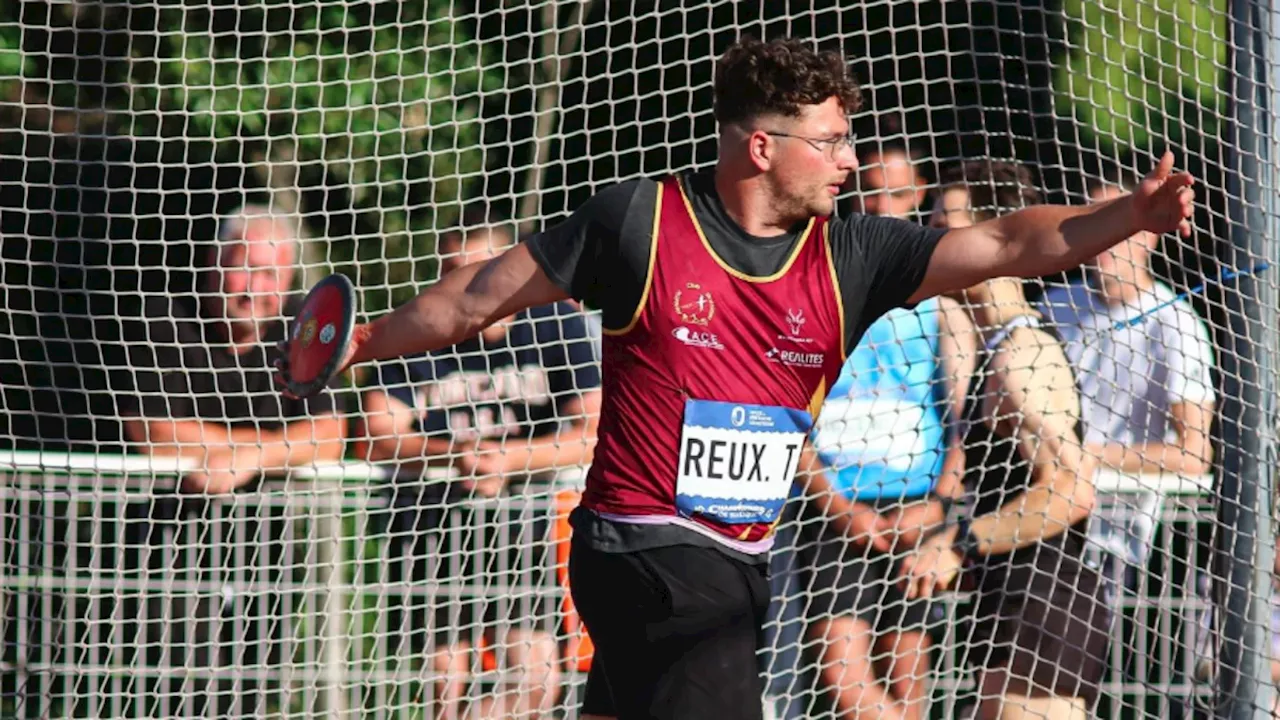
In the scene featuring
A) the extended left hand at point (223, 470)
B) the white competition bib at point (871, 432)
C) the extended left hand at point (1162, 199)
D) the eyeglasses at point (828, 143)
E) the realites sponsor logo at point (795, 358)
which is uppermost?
the eyeglasses at point (828, 143)

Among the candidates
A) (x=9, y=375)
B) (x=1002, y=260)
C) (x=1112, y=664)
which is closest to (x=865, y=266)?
(x=1002, y=260)

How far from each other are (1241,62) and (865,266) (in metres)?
1.83

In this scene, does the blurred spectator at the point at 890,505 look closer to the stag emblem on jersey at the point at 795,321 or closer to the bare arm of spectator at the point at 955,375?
the bare arm of spectator at the point at 955,375

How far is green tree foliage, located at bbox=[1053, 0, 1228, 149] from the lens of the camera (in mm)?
5598

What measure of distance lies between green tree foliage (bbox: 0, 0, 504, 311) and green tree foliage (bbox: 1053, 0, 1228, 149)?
7.05ft

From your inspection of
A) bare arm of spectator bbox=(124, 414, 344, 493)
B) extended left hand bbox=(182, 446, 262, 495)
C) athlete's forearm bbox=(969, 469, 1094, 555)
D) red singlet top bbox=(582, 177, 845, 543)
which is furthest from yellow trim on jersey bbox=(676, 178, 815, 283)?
extended left hand bbox=(182, 446, 262, 495)

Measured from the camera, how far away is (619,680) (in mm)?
3719

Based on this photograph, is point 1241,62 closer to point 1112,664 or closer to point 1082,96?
point 1082,96

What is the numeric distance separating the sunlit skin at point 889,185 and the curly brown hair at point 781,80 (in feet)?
6.05

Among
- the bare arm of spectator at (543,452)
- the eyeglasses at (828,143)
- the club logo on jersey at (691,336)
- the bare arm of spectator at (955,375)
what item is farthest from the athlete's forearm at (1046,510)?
the club logo on jersey at (691,336)

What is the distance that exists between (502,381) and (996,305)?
1.71m

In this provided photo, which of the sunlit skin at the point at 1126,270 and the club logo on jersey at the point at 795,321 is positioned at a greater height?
the sunlit skin at the point at 1126,270

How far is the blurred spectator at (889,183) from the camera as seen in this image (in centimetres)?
576

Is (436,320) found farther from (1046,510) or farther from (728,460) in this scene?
(1046,510)
